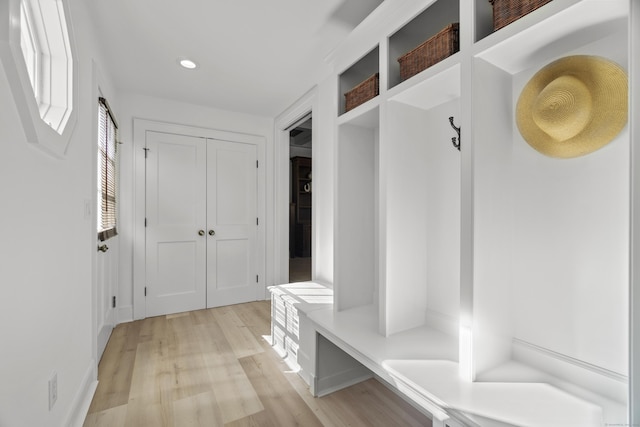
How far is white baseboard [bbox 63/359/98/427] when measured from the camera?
1477mm

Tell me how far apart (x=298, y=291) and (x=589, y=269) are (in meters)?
1.82

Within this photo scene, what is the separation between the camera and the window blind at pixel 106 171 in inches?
90.1

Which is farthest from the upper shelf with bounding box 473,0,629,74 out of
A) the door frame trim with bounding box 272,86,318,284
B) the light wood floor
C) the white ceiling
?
the door frame trim with bounding box 272,86,318,284

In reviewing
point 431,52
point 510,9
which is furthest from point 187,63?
point 510,9

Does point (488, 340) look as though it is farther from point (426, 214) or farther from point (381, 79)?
point (381, 79)

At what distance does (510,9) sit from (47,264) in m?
2.04

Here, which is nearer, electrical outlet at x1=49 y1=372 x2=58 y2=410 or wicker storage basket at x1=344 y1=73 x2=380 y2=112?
electrical outlet at x1=49 y1=372 x2=58 y2=410

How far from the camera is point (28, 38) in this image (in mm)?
1375

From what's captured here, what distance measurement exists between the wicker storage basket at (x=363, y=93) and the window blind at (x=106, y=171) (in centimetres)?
187

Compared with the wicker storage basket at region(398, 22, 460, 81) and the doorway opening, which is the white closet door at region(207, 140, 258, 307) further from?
the wicker storage basket at region(398, 22, 460, 81)

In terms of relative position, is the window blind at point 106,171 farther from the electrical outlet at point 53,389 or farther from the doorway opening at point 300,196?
the doorway opening at point 300,196

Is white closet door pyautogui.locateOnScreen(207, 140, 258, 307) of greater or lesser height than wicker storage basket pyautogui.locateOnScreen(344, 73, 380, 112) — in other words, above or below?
below

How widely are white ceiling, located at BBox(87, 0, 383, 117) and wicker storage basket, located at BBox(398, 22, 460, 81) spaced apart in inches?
26.4

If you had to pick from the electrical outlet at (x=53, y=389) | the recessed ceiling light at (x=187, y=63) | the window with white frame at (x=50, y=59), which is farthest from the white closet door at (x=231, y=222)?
the electrical outlet at (x=53, y=389)
